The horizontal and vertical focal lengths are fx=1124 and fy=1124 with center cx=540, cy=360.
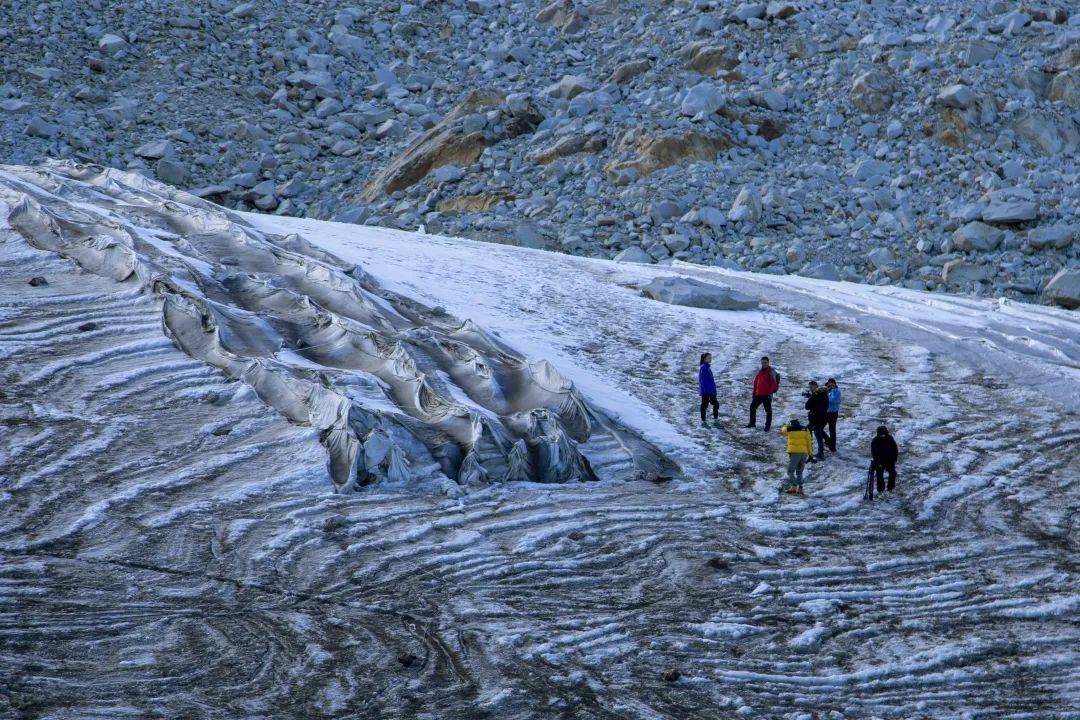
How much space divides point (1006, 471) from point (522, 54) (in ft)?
112

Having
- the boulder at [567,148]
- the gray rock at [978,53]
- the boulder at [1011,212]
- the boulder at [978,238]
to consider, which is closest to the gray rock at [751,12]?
the gray rock at [978,53]

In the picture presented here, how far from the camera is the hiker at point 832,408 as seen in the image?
14.4 meters

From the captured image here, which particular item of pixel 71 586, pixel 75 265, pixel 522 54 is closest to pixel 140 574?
pixel 71 586

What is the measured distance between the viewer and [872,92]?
37250 millimetres

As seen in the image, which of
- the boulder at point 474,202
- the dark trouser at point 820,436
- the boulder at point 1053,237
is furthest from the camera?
the boulder at point 474,202

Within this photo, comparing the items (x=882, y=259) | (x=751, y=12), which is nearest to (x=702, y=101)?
(x=751, y=12)

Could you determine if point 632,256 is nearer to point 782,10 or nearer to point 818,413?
point 818,413

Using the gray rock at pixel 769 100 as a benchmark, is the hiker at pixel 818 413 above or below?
below

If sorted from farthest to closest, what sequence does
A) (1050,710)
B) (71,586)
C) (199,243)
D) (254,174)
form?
1. (254,174)
2. (199,243)
3. (71,586)
4. (1050,710)

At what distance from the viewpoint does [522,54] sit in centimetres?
4459

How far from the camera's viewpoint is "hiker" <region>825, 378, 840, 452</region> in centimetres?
1441

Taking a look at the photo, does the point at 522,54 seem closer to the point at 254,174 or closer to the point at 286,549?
→ the point at 254,174

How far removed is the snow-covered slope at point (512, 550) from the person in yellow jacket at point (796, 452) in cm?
27

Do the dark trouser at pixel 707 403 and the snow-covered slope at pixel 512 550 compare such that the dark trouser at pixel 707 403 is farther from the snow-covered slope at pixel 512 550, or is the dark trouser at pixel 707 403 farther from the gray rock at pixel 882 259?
the gray rock at pixel 882 259
